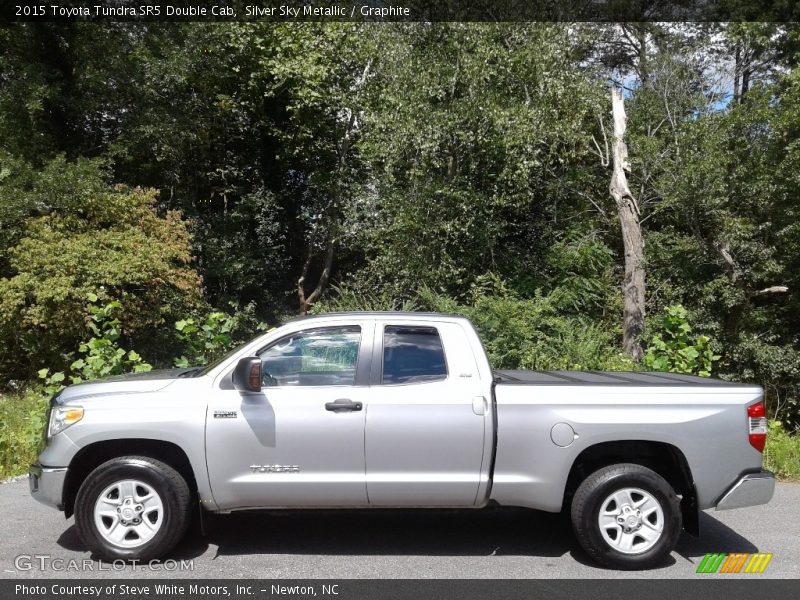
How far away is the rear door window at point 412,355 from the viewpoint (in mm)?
5496

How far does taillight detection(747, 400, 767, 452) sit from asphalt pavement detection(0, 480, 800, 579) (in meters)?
0.95

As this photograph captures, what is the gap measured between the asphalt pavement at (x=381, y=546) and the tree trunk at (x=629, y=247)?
34.4ft

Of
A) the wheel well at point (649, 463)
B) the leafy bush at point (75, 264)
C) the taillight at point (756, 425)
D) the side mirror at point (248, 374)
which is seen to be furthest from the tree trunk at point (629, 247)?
the side mirror at point (248, 374)

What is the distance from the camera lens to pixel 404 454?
17.4 feet

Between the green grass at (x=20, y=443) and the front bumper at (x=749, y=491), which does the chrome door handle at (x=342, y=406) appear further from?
the green grass at (x=20, y=443)

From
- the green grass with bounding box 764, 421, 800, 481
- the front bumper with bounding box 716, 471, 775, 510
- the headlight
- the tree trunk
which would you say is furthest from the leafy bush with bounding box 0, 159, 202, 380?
the front bumper with bounding box 716, 471, 775, 510

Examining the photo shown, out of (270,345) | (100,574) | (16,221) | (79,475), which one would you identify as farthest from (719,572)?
(16,221)

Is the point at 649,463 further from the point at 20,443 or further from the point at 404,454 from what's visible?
the point at 20,443

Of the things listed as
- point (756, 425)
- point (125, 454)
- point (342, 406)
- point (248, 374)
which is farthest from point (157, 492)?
point (756, 425)

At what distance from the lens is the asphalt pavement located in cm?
520

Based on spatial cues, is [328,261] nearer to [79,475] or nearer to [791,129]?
[791,129]

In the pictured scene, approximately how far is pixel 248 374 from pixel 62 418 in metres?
1.47
